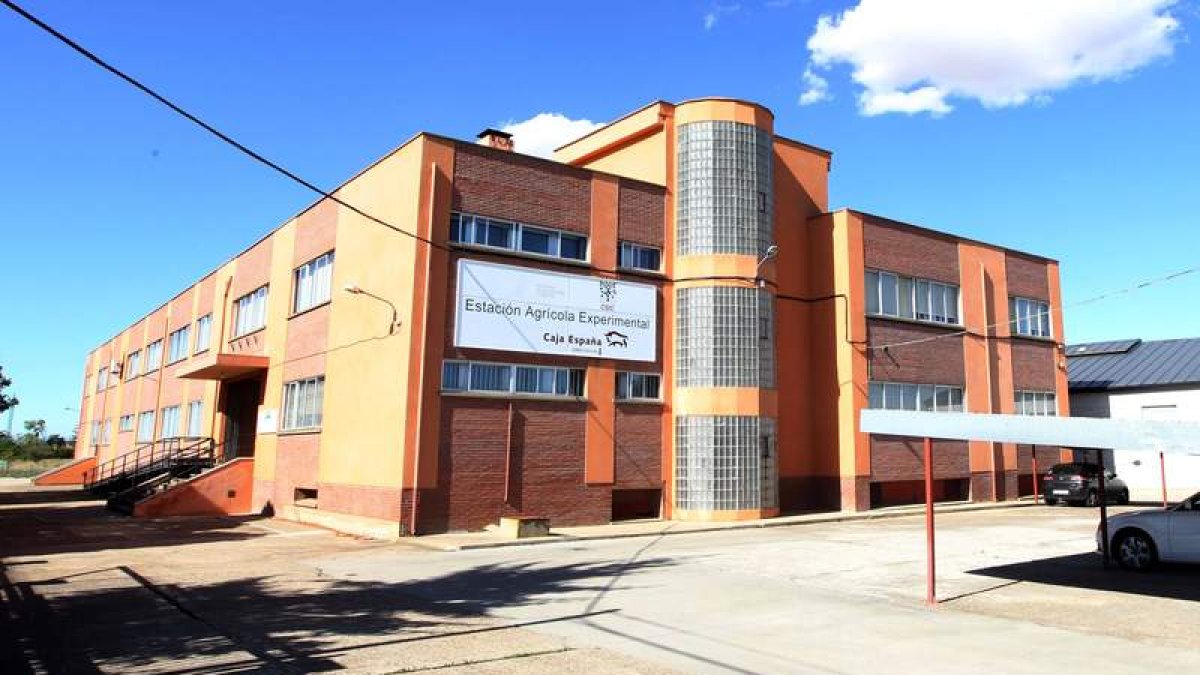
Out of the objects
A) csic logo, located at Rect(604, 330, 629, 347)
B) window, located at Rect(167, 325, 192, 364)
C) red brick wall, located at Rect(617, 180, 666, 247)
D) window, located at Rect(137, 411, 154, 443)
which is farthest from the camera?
window, located at Rect(137, 411, 154, 443)

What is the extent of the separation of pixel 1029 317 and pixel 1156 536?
77.1 ft

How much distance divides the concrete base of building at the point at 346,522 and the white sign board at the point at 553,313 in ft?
15.2

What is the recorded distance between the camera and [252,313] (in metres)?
32.1

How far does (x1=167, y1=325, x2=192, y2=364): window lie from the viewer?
133 feet

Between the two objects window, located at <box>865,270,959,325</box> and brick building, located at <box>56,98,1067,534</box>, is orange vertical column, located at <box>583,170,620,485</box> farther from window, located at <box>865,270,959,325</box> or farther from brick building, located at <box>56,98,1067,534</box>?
window, located at <box>865,270,959,325</box>

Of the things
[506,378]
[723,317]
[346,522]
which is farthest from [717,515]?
[346,522]

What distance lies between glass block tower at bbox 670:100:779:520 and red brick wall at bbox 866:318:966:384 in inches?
198

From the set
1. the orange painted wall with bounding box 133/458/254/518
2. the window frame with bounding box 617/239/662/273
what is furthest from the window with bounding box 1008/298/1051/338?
the orange painted wall with bounding box 133/458/254/518

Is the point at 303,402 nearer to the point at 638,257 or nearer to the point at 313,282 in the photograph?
the point at 313,282

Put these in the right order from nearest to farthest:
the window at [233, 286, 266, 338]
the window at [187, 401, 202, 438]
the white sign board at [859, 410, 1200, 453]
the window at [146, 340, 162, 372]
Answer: the white sign board at [859, 410, 1200, 453], the window at [233, 286, 266, 338], the window at [187, 401, 202, 438], the window at [146, 340, 162, 372]

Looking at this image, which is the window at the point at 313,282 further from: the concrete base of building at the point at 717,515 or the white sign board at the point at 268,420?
the concrete base of building at the point at 717,515

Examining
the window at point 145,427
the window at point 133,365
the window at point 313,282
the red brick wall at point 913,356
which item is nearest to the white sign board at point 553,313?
the window at point 313,282

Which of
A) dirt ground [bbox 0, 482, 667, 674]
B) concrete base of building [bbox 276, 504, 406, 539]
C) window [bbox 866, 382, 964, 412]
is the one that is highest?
window [bbox 866, 382, 964, 412]

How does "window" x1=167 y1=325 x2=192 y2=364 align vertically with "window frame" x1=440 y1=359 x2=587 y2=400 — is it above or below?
above
